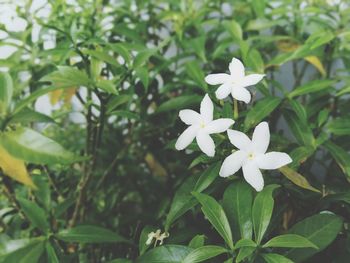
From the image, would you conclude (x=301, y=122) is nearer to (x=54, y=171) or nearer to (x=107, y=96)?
(x=107, y=96)

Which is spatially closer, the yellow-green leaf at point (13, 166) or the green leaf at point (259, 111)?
the yellow-green leaf at point (13, 166)

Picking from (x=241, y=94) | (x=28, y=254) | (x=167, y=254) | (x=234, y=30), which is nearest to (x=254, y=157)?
(x=241, y=94)

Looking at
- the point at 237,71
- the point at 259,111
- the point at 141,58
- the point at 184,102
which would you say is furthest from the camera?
the point at 184,102


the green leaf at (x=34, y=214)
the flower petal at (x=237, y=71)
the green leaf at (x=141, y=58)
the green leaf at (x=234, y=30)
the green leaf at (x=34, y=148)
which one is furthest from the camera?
the green leaf at (x=234, y=30)

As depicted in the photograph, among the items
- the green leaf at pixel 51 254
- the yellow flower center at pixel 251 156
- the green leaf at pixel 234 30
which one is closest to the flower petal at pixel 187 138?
the yellow flower center at pixel 251 156

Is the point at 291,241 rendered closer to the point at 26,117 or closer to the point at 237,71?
the point at 237,71

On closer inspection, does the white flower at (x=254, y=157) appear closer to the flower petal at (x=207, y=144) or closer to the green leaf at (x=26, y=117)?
the flower petal at (x=207, y=144)
